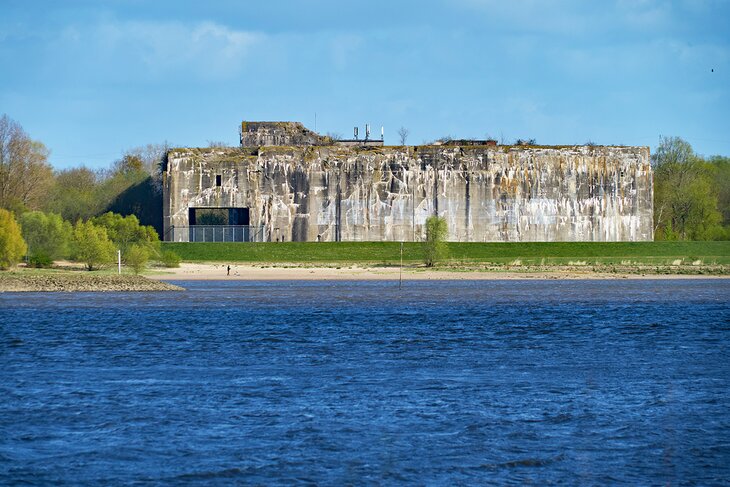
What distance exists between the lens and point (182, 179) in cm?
7312

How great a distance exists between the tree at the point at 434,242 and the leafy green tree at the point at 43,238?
2049 cm

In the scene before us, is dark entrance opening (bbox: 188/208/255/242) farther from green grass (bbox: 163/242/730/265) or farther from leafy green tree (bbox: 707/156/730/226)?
leafy green tree (bbox: 707/156/730/226)

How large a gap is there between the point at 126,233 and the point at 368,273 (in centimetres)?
1373

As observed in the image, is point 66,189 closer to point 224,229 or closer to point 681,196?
point 224,229

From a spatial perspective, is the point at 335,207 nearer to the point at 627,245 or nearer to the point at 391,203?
the point at 391,203

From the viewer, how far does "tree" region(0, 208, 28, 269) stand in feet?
165

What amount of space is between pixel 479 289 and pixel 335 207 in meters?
23.2

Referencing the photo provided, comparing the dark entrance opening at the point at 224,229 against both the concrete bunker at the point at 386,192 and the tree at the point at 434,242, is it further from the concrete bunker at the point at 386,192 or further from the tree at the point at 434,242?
the tree at the point at 434,242

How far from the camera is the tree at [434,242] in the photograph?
6347 cm

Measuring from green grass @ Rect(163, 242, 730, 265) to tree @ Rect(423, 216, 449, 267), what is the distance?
58.1 inches

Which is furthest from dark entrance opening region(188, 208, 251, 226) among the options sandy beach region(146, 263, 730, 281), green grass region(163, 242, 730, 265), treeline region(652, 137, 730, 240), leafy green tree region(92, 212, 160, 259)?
treeline region(652, 137, 730, 240)

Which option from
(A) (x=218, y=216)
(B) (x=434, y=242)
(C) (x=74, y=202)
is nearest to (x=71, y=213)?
(C) (x=74, y=202)

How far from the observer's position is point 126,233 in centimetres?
5803

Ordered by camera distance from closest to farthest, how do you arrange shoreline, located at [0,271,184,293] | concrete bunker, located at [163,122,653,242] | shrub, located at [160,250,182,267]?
shoreline, located at [0,271,184,293] → shrub, located at [160,250,182,267] → concrete bunker, located at [163,122,653,242]
